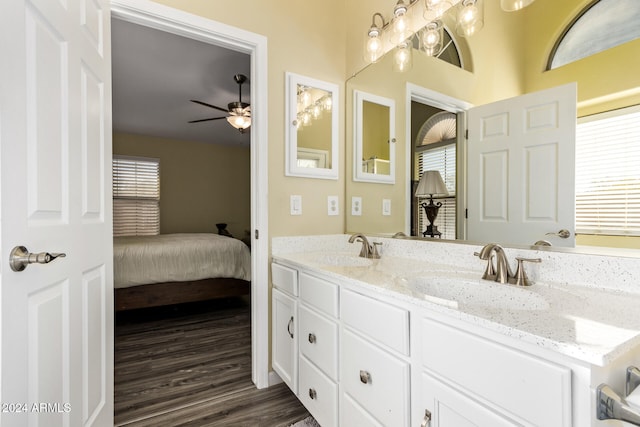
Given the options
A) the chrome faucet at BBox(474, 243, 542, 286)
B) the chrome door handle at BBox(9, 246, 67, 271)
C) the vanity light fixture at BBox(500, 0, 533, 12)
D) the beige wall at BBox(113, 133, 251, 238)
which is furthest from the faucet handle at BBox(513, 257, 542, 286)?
the beige wall at BBox(113, 133, 251, 238)

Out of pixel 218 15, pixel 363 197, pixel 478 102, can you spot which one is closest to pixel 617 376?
pixel 478 102

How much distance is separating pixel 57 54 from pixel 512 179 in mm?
1664

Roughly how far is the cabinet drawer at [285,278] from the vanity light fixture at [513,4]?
1491mm

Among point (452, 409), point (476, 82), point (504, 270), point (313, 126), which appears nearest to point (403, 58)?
point (476, 82)

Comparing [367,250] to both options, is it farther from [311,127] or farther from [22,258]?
[22,258]

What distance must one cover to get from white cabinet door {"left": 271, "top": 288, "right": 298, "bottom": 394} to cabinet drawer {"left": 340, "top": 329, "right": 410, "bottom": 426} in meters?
0.44

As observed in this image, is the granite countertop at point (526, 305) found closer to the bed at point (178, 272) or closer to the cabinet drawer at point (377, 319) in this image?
the cabinet drawer at point (377, 319)

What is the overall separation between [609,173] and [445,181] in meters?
0.61

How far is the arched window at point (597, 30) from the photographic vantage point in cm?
90

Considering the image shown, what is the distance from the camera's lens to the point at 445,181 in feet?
4.78

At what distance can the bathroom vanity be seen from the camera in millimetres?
585

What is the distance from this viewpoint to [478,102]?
1288 mm

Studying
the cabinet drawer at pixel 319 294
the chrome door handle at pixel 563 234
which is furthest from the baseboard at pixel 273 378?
the chrome door handle at pixel 563 234

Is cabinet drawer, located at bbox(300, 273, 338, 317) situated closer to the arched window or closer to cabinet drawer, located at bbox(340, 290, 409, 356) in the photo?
cabinet drawer, located at bbox(340, 290, 409, 356)
